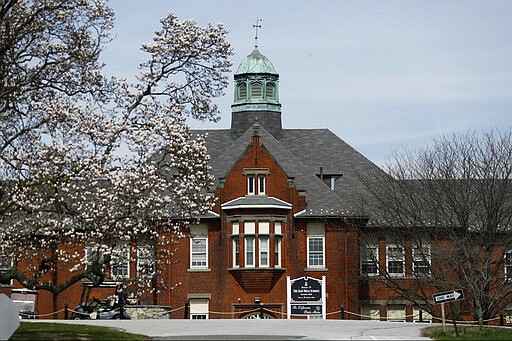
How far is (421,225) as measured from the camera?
5428 centimetres

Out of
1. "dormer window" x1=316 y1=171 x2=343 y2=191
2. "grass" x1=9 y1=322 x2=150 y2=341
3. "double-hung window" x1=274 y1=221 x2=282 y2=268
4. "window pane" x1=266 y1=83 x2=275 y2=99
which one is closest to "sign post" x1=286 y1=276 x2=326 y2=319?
"double-hung window" x1=274 y1=221 x2=282 y2=268

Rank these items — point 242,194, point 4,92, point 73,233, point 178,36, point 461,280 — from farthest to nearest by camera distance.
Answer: point 242,194 → point 461,280 → point 178,36 → point 73,233 → point 4,92

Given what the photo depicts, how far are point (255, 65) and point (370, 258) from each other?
59.7 feet

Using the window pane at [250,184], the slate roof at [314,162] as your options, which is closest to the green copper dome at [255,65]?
the slate roof at [314,162]

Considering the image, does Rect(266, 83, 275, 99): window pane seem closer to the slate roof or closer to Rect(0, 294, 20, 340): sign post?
the slate roof

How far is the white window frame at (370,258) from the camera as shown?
55062mm

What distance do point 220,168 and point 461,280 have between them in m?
15.9

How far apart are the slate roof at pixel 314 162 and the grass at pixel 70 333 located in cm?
2522

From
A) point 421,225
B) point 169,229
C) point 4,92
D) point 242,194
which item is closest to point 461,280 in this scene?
point 421,225

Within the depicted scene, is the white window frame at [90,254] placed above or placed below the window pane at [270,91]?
below

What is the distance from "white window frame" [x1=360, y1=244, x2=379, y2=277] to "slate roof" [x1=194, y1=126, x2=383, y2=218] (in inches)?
80.6

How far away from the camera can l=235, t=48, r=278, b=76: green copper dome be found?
6712cm

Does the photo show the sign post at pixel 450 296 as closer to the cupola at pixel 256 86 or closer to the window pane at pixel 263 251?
the window pane at pixel 263 251

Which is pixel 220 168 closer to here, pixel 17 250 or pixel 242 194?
pixel 242 194
